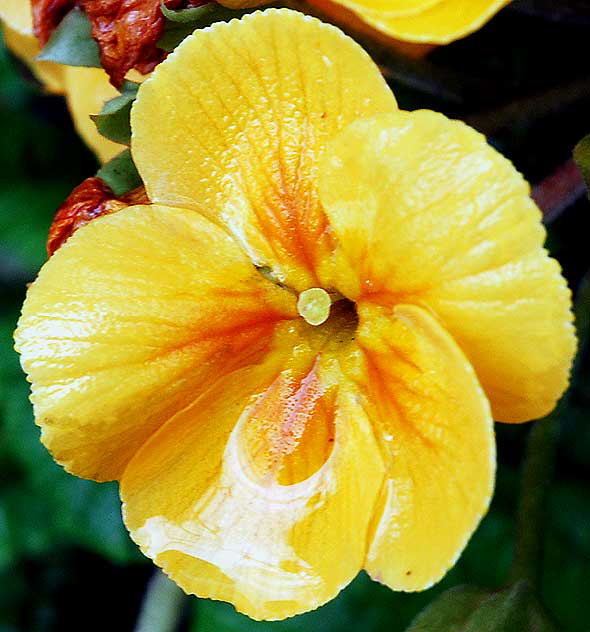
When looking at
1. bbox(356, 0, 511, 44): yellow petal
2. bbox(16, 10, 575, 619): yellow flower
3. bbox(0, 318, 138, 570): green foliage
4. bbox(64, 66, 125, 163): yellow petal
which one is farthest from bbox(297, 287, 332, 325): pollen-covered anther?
bbox(0, 318, 138, 570): green foliage

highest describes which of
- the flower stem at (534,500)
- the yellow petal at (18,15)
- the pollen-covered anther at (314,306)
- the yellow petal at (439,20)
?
the yellow petal at (439,20)

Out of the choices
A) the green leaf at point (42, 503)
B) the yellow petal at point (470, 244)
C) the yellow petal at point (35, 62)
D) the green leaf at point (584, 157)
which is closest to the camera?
the yellow petal at point (470, 244)

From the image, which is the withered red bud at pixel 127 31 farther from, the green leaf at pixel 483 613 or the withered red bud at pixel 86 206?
the green leaf at pixel 483 613

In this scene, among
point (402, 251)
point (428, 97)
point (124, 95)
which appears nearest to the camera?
point (402, 251)

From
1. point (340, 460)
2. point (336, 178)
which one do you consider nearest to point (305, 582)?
point (340, 460)

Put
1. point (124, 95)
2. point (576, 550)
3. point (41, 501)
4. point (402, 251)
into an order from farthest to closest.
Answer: point (41, 501)
point (576, 550)
point (124, 95)
point (402, 251)

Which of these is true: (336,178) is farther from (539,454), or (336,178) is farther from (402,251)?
(539,454)

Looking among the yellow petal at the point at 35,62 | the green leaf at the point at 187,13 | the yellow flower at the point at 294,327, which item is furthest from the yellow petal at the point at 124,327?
the yellow petal at the point at 35,62
